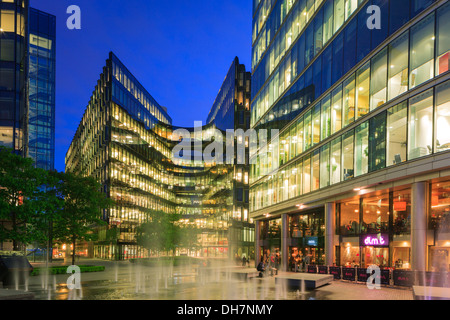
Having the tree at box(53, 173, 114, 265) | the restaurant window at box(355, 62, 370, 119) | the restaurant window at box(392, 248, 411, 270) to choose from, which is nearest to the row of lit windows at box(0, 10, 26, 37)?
the tree at box(53, 173, 114, 265)

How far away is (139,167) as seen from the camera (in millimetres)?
97312

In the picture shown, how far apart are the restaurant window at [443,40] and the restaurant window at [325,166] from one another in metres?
13.8

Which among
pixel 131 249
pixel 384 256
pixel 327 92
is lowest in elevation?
pixel 131 249

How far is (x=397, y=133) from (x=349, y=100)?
6.72 metres

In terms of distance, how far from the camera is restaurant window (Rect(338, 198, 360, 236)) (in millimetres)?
Result: 33312

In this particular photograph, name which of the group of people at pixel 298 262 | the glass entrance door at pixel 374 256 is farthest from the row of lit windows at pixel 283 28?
the group of people at pixel 298 262

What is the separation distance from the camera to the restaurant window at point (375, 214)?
29562 mm

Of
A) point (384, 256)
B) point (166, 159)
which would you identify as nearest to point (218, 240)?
point (166, 159)

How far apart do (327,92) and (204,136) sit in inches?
3777

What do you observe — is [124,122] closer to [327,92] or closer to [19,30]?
[19,30]

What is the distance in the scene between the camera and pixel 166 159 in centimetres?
12350

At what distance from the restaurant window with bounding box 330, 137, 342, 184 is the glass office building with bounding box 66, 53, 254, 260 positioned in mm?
49748

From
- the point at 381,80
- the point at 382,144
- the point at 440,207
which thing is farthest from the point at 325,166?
the point at 440,207

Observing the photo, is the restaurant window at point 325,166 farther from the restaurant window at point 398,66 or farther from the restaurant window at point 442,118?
the restaurant window at point 442,118
